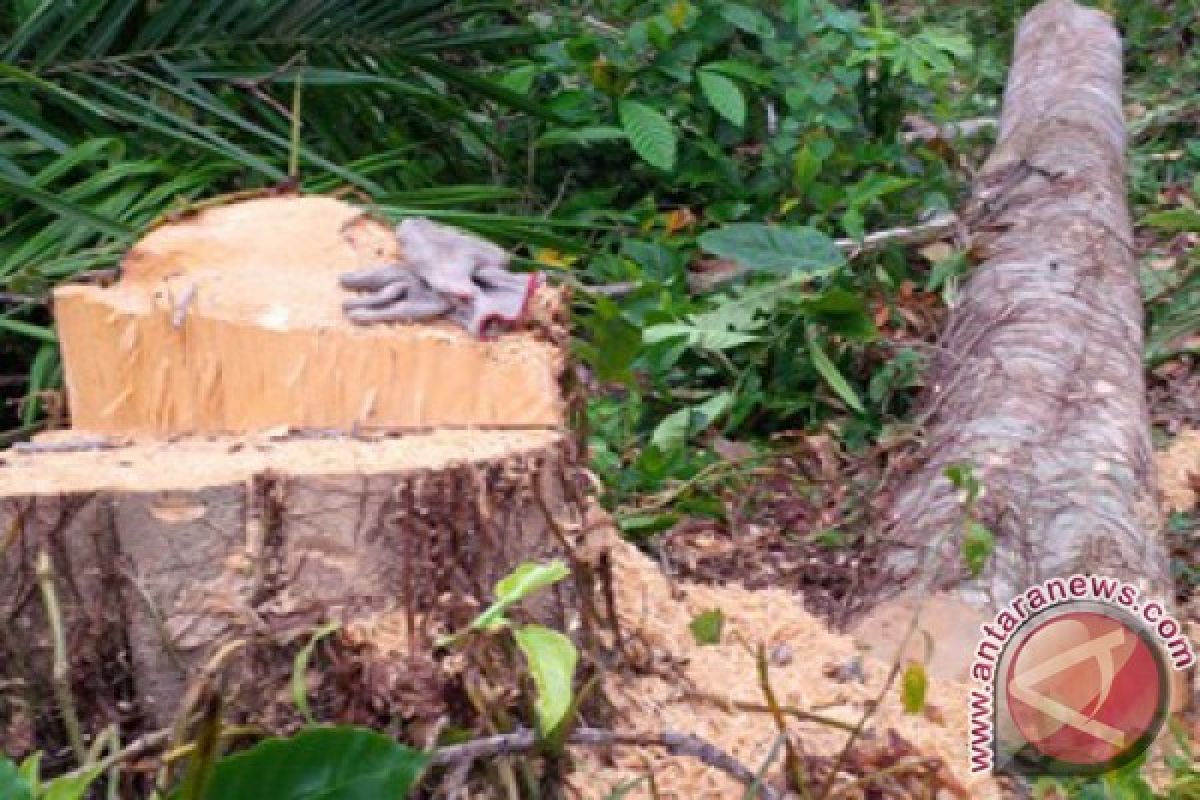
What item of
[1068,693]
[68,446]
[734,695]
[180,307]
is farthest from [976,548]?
[68,446]

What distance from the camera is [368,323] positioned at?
230cm

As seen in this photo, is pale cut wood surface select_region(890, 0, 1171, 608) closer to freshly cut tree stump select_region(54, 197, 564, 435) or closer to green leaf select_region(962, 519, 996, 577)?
green leaf select_region(962, 519, 996, 577)

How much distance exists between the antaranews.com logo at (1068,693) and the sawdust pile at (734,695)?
0.06 m

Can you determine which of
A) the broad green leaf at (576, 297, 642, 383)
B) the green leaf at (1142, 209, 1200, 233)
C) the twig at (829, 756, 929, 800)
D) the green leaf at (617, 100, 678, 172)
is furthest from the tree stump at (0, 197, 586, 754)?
the green leaf at (1142, 209, 1200, 233)

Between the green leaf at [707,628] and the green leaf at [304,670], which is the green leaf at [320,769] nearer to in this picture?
the green leaf at [304,670]

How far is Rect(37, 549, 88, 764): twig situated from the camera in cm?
190

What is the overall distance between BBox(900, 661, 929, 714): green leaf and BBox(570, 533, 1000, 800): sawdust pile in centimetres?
4

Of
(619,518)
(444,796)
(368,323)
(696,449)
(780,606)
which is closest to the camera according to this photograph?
(444,796)

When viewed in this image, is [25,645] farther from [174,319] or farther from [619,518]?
[619,518]

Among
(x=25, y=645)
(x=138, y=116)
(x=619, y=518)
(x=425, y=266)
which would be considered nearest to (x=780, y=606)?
(x=619, y=518)

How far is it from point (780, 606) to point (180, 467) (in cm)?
110

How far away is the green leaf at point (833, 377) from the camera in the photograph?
3.64m

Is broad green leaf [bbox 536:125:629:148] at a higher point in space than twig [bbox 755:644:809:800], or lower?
higher

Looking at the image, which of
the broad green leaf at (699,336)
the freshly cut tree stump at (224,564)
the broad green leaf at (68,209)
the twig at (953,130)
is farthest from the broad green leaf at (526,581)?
the twig at (953,130)
